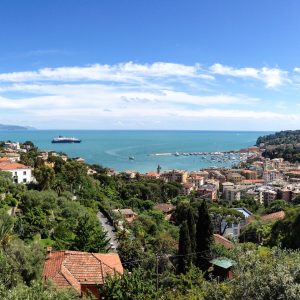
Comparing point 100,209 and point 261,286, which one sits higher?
point 261,286

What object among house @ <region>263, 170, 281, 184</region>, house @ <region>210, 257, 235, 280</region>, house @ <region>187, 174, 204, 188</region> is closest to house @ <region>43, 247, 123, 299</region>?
house @ <region>210, 257, 235, 280</region>

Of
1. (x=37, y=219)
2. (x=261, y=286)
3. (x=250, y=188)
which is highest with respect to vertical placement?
(x=261, y=286)

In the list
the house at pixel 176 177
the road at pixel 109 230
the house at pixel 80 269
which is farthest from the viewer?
the house at pixel 176 177

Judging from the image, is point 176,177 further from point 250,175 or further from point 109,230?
point 109,230

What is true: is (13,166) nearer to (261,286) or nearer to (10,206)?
(10,206)

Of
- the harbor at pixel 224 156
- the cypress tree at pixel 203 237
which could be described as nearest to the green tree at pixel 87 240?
the cypress tree at pixel 203 237

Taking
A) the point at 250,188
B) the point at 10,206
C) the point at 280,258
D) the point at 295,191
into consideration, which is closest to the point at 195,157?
the point at 250,188

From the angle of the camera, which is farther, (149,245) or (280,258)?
(149,245)

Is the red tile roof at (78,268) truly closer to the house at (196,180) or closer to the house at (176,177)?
the house at (176,177)
